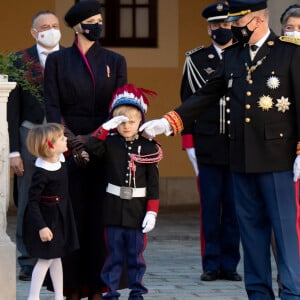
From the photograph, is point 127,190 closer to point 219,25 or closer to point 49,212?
point 49,212

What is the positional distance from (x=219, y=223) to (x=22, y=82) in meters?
1.97

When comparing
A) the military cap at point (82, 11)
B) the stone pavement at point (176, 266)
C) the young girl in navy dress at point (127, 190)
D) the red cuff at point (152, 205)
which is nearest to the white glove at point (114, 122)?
the young girl in navy dress at point (127, 190)

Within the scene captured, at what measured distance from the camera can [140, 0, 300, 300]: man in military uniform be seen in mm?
7777

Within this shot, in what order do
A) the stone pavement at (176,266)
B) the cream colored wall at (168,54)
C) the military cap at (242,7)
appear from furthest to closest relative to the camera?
the cream colored wall at (168,54)
the stone pavement at (176,266)
the military cap at (242,7)

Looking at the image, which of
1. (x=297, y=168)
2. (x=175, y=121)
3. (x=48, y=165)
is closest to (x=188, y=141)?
(x=48, y=165)

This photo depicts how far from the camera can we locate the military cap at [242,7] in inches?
308

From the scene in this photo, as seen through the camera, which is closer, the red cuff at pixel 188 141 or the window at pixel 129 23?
the red cuff at pixel 188 141

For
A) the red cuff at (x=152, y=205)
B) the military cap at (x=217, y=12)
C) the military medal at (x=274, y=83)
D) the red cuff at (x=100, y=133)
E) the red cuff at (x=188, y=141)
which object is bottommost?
the red cuff at (x=152, y=205)

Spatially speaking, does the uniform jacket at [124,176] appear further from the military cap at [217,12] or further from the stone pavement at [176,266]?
the military cap at [217,12]

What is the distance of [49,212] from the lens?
27.5 feet

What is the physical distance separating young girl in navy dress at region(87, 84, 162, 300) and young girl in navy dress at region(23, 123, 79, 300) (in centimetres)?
22

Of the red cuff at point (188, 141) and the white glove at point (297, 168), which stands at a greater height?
the white glove at point (297, 168)

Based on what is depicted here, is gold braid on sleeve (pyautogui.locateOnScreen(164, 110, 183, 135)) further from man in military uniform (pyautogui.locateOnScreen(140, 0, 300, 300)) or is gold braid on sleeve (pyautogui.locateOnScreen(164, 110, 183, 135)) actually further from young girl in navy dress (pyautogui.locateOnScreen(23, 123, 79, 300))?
young girl in navy dress (pyautogui.locateOnScreen(23, 123, 79, 300))

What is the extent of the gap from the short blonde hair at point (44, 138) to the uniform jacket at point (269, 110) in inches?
45.4
